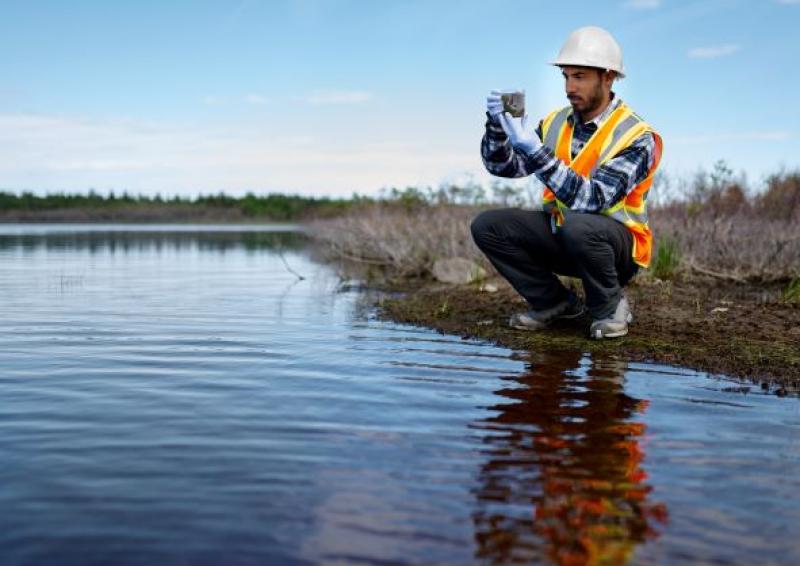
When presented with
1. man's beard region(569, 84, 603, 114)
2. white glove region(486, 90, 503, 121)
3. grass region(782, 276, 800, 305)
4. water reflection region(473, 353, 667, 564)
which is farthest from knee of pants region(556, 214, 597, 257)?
grass region(782, 276, 800, 305)

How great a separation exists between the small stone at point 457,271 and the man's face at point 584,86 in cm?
488

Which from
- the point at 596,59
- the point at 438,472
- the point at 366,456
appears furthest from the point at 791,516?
the point at 596,59

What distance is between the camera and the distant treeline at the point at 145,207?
6712cm

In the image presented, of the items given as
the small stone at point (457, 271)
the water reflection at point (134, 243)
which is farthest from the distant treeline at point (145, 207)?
the small stone at point (457, 271)

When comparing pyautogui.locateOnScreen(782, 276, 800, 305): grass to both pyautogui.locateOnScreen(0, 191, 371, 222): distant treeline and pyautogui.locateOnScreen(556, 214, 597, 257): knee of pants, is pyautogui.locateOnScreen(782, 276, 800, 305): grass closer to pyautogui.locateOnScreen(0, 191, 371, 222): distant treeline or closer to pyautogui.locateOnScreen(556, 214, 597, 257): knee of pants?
pyautogui.locateOnScreen(556, 214, 597, 257): knee of pants

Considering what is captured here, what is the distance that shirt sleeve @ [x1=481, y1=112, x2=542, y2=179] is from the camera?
616 centimetres

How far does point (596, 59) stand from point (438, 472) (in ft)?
11.6

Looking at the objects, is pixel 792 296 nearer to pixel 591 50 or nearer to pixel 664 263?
pixel 664 263

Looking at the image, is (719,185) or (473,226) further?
(719,185)

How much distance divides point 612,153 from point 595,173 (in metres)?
0.17

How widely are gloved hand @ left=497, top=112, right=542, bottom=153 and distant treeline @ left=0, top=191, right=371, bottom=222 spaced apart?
59859 millimetres

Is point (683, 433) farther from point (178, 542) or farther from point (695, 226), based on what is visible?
point (695, 226)

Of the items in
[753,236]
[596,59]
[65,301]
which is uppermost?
[596,59]

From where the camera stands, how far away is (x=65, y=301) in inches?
385
